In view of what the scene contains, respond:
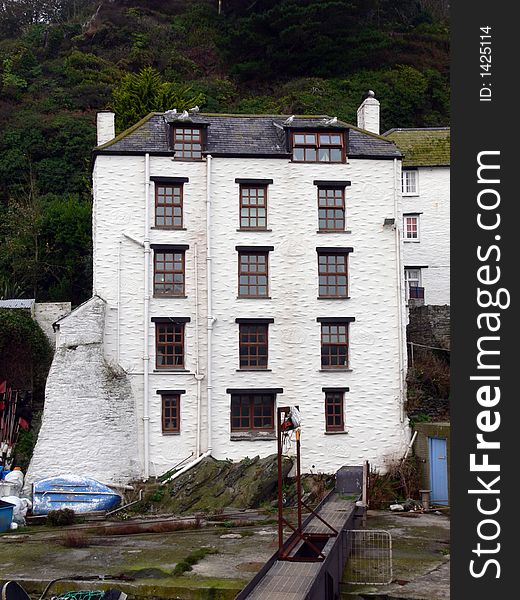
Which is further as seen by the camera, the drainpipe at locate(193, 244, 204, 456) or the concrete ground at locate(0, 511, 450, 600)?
the drainpipe at locate(193, 244, 204, 456)

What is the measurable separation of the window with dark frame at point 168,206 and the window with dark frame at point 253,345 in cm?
411

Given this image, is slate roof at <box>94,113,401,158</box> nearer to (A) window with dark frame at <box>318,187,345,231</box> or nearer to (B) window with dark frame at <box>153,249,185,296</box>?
(A) window with dark frame at <box>318,187,345,231</box>

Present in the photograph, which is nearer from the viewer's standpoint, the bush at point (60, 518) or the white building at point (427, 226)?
the bush at point (60, 518)

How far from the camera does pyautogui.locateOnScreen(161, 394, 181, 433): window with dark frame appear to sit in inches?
1014

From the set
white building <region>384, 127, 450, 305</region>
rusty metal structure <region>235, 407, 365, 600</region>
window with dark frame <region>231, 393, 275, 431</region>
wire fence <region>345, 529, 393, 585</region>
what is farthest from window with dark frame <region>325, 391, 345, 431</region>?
white building <region>384, 127, 450, 305</region>

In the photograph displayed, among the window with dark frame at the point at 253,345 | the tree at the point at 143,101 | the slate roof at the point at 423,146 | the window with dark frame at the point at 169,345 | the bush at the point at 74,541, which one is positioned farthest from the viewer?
the tree at the point at 143,101

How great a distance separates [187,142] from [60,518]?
12619 mm

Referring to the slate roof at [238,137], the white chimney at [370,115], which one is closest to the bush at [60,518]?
the slate roof at [238,137]

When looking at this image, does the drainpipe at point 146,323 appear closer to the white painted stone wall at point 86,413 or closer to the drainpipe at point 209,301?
the white painted stone wall at point 86,413

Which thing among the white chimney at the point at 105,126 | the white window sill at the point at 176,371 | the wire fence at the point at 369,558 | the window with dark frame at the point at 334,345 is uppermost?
the white chimney at the point at 105,126

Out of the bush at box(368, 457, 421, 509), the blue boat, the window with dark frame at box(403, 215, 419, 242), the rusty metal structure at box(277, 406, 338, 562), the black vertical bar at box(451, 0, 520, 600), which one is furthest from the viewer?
the window with dark frame at box(403, 215, 419, 242)

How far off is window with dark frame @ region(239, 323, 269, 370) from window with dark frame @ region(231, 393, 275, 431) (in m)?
1.05

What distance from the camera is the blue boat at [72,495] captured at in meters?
24.1

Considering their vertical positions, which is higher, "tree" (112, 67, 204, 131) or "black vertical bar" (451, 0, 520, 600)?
"tree" (112, 67, 204, 131)
